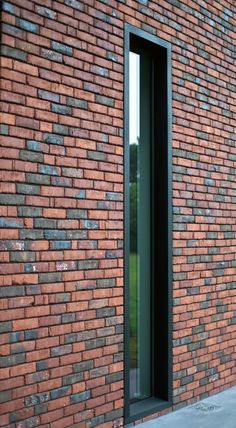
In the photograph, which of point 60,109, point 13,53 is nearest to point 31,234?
point 60,109

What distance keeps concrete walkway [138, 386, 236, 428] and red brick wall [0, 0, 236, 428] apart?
141 millimetres

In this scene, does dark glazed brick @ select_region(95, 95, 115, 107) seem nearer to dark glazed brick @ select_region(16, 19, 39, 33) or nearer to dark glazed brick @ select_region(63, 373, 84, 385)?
dark glazed brick @ select_region(16, 19, 39, 33)

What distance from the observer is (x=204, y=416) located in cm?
Result: 460

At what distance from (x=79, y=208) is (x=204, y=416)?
6.93 ft

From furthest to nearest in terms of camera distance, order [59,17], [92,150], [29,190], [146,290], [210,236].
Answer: [210,236]
[146,290]
[92,150]
[59,17]
[29,190]

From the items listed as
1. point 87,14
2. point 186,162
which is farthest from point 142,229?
point 87,14

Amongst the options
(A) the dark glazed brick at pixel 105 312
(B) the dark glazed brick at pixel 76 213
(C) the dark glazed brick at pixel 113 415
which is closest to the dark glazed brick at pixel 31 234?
(B) the dark glazed brick at pixel 76 213

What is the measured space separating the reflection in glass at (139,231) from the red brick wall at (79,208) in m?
0.26

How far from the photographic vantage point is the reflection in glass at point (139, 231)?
4859 millimetres

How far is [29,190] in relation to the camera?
3543 millimetres

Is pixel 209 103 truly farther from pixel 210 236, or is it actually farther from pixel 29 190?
pixel 29 190

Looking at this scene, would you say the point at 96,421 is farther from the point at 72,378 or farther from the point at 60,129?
the point at 60,129

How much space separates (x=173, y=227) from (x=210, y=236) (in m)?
0.67

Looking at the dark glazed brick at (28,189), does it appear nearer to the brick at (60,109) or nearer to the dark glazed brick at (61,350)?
the brick at (60,109)
